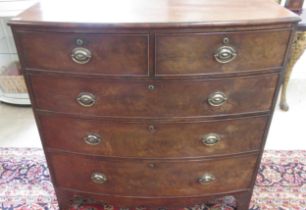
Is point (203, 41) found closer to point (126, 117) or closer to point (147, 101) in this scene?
point (147, 101)

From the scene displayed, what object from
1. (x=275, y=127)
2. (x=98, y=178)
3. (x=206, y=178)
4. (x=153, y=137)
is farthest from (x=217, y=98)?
(x=275, y=127)

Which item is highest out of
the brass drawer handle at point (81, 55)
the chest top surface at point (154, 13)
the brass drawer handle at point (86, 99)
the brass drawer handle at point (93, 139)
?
the chest top surface at point (154, 13)

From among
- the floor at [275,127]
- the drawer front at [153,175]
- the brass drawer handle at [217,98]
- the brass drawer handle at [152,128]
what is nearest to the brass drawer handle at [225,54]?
the brass drawer handle at [217,98]

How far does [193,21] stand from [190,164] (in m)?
0.58

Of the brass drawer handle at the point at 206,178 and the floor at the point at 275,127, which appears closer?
the brass drawer handle at the point at 206,178

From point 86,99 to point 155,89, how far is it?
9.8 inches

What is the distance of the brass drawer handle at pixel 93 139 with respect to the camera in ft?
3.59

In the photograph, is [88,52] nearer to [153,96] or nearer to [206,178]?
[153,96]

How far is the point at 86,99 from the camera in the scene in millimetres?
1000

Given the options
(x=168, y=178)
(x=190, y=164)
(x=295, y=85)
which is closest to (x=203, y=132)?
(x=190, y=164)

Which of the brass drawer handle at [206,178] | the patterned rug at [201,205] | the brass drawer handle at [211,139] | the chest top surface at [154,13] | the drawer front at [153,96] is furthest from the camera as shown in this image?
the patterned rug at [201,205]

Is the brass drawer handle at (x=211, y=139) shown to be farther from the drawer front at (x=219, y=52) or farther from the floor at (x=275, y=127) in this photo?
the floor at (x=275, y=127)

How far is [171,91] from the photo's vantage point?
97 cm

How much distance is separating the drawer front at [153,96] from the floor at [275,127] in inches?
34.8
